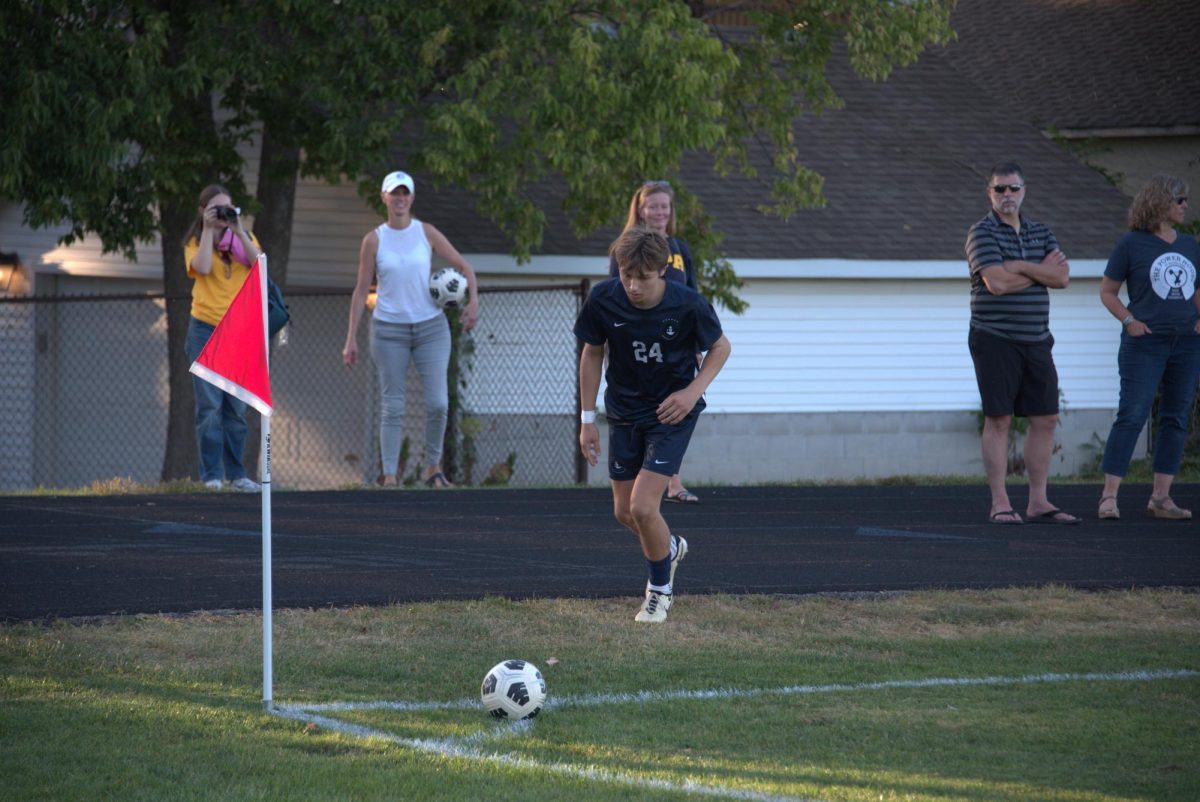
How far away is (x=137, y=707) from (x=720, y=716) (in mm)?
2033

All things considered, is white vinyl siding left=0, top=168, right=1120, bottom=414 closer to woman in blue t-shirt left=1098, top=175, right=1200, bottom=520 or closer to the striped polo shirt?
woman in blue t-shirt left=1098, top=175, right=1200, bottom=520

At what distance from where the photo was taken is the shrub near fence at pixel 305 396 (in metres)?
17.2

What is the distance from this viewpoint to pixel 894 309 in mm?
19531

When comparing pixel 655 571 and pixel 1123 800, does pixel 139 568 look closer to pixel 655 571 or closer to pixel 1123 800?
pixel 655 571

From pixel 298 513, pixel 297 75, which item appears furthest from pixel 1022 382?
pixel 297 75

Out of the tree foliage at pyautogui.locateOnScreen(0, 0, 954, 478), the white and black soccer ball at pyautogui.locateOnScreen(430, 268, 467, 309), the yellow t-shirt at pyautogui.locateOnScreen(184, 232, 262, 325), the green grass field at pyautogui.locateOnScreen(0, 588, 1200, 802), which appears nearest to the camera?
the green grass field at pyautogui.locateOnScreen(0, 588, 1200, 802)

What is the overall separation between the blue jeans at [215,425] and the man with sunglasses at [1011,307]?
521 centimetres

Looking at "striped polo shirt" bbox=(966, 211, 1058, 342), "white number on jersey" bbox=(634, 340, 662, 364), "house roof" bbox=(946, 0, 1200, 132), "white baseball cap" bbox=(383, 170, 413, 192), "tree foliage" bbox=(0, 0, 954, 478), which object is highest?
"house roof" bbox=(946, 0, 1200, 132)

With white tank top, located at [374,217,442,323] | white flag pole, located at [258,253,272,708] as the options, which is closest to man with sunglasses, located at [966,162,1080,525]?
white tank top, located at [374,217,442,323]

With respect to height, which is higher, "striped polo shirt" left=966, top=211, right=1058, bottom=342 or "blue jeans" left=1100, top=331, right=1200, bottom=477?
"striped polo shirt" left=966, top=211, right=1058, bottom=342

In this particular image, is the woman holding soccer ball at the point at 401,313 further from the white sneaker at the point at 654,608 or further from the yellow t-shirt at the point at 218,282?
the white sneaker at the point at 654,608

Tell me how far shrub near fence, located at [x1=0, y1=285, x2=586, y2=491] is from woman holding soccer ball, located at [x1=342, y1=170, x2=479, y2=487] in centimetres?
325

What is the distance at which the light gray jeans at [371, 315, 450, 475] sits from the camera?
11.8 metres

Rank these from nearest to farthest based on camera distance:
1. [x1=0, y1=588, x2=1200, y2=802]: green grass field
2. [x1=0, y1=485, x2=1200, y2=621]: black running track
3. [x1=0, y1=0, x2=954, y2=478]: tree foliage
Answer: [x1=0, y1=588, x2=1200, y2=802]: green grass field, [x1=0, y1=485, x2=1200, y2=621]: black running track, [x1=0, y1=0, x2=954, y2=478]: tree foliage
